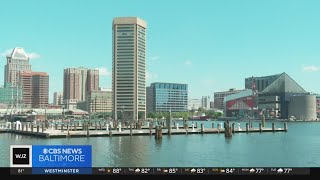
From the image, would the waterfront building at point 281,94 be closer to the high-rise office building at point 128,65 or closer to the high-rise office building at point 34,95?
the high-rise office building at point 128,65

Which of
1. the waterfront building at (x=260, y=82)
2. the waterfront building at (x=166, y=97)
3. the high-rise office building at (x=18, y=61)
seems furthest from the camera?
the waterfront building at (x=166, y=97)

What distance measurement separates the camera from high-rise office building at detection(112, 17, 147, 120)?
3971 inches

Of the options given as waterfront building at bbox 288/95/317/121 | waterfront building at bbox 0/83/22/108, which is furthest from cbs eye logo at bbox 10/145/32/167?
waterfront building at bbox 288/95/317/121

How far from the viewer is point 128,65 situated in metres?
105

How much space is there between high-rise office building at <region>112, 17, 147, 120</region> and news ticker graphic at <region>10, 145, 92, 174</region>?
93695mm

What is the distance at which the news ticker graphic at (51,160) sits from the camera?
503 centimetres

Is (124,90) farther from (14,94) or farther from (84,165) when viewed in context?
(84,165)

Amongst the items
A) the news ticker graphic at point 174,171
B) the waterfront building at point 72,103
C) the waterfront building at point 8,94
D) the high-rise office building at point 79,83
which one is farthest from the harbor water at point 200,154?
the waterfront building at point 72,103

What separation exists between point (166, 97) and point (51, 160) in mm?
119019

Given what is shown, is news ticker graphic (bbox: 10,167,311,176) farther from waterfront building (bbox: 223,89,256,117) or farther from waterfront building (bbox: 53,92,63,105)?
waterfront building (bbox: 223,89,256,117)

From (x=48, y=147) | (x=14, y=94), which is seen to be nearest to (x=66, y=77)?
(x=14, y=94)

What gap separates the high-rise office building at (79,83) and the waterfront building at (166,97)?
20.9m

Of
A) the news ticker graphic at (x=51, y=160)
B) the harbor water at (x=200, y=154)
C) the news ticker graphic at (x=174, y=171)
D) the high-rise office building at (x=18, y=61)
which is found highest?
the high-rise office building at (x=18, y=61)

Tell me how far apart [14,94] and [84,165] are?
2568 inches
